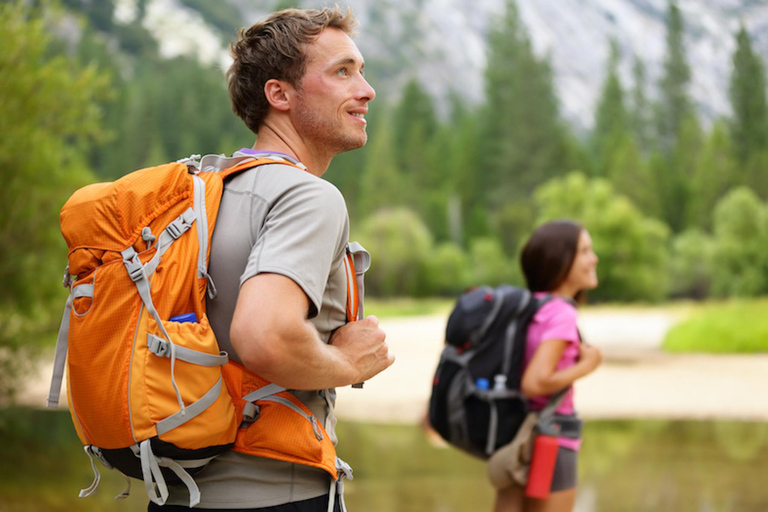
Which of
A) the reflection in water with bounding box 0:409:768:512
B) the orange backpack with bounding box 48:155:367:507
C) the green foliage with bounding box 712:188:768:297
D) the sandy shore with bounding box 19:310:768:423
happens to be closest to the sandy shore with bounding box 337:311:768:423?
the sandy shore with bounding box 19:310:768:423

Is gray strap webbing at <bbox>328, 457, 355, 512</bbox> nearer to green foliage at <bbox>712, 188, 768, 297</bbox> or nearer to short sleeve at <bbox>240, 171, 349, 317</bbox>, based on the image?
short sleeve at <bbox>240, 171, 349, 317</bbox>

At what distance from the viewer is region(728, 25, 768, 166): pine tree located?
44906mm

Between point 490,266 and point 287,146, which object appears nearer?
point 287,146

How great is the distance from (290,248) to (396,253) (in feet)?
129

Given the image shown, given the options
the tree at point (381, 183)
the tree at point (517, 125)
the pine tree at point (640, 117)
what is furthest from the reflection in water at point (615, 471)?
the pine tree at point (640, 117)

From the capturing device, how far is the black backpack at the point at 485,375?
3.34m

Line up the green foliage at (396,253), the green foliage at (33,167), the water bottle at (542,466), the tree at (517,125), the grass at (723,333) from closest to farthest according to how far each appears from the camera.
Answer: the water bottle at (542,466) < the green foliage at (33,167) < the grass at (723,333) < the green foliage at (396,253) < the tree at (517,125)

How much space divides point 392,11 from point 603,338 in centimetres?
10196

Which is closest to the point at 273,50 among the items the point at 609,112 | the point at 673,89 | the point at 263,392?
the point at 263,392

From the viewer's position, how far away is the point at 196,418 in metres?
1.39

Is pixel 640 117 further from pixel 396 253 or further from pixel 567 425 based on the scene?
pixel 567 425

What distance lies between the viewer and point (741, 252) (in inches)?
1244

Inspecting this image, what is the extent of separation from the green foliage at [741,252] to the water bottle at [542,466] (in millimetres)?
29806

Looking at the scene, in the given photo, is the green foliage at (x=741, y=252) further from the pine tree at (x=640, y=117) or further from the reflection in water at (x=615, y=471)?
the pine tree at (x=640, y=117)
